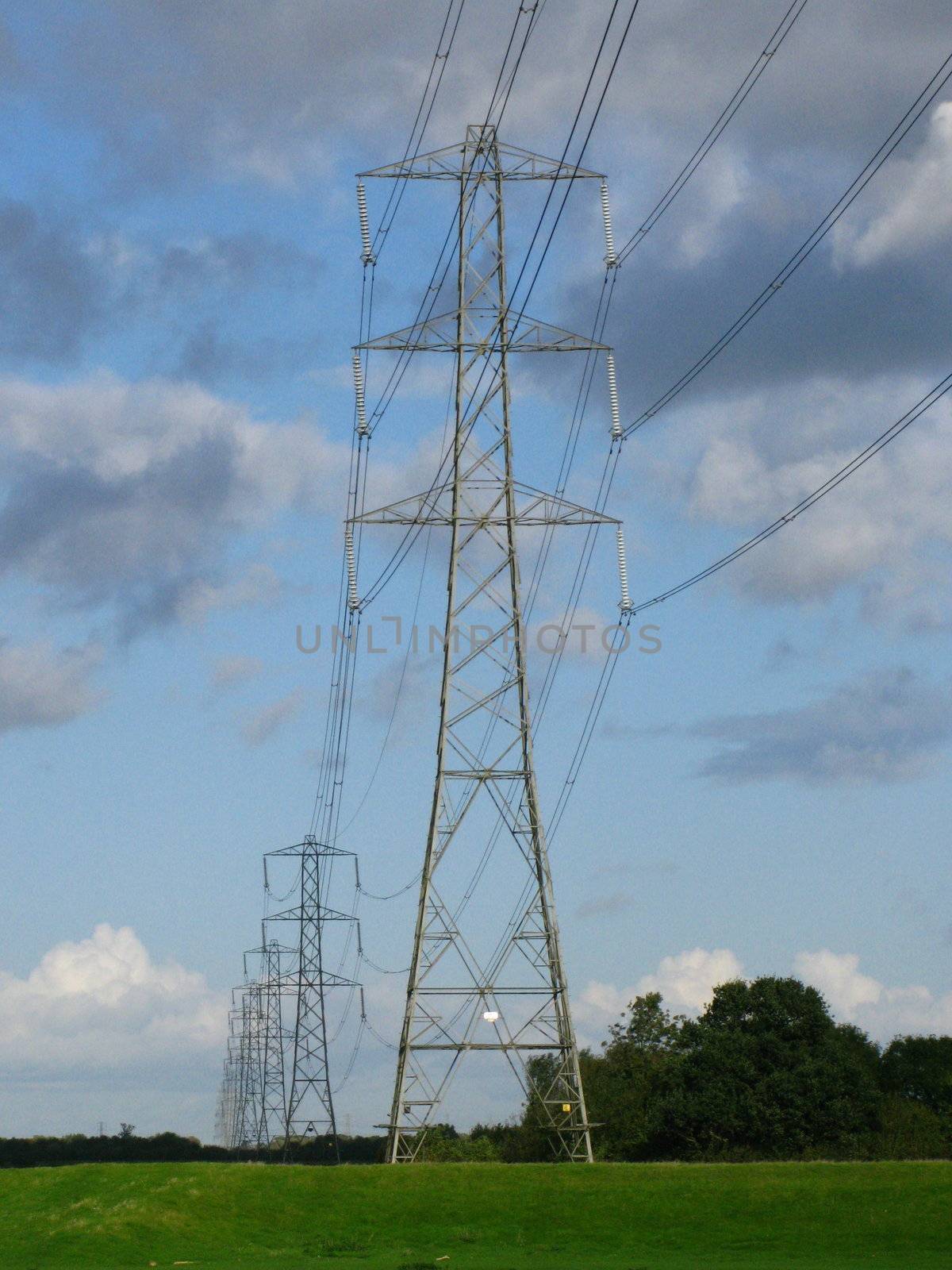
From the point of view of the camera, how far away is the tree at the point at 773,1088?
73062mm

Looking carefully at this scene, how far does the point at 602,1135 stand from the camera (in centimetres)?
8300

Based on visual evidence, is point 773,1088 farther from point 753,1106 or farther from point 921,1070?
point 921,1070

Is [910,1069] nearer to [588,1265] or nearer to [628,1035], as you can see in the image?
[628,1035]

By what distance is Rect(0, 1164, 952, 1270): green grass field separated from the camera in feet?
133

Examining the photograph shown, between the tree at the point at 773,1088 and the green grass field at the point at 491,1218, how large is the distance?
2439cm

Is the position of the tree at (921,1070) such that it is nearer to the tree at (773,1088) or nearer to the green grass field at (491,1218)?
Result: the tree at (773,1088)

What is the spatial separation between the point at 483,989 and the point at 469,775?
255 inches

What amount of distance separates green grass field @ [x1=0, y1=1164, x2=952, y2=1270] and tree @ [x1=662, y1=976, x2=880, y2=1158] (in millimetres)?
24386

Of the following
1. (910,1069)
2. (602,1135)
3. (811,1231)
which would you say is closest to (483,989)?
(811,1231)

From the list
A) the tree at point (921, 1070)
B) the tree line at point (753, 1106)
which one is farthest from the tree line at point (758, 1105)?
the tree at point (921, 1070)

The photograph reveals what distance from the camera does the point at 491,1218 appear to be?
149 feet

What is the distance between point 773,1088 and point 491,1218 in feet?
103

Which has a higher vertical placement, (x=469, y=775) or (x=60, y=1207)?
(x=469, y=775)

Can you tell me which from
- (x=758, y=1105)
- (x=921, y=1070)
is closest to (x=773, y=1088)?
(x=758, y=1105)
